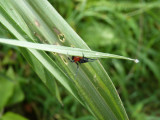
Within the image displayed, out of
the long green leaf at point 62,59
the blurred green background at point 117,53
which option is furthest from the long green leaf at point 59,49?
the blurred green background at point 117,53

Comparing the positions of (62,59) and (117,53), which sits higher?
(117,53)

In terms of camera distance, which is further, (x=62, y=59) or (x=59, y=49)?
(x=62, y=59)

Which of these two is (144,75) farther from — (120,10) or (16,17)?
(16,17)

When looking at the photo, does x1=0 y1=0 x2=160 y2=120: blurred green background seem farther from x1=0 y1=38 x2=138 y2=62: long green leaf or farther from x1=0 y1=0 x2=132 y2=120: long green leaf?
x1=0 y1=38 x2=138 y2=62: long green leaf

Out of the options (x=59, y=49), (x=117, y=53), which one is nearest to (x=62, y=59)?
(x=59, y=49)

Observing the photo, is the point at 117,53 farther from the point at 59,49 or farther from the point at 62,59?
the point at 59,49

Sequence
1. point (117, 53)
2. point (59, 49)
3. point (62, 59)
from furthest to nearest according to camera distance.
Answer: point (117, 53) < point (62, 59) < point (59, 49)

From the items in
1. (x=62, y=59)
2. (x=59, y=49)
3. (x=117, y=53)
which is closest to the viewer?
(x=59, y=49)

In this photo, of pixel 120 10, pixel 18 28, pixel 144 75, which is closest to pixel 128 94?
pixel 144 75

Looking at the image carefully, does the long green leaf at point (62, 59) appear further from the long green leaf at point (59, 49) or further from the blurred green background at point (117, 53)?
the blurred green background at point (117, 53)

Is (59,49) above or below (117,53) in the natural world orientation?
below
